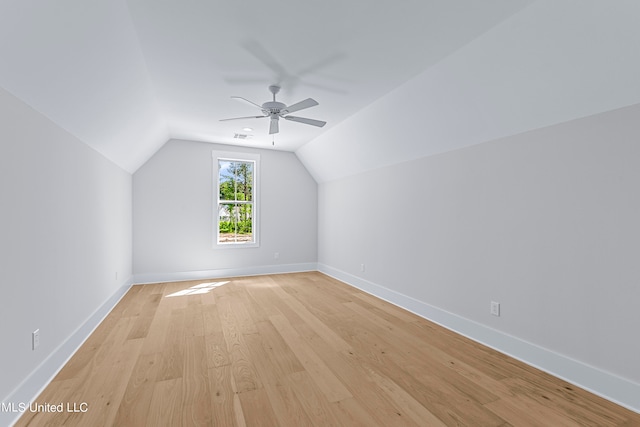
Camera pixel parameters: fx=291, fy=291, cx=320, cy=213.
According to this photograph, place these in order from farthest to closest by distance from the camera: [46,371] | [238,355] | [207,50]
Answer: [238,355] < [207,50] < [46,371]

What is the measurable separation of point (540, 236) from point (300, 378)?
2.21 m

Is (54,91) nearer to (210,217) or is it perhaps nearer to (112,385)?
(112,385)

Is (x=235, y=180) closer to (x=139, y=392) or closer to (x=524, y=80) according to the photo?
(x=139, y=392)

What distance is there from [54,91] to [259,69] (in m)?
1.53

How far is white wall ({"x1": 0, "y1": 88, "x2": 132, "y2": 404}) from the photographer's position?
169cm

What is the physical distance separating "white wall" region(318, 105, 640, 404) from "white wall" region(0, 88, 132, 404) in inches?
132

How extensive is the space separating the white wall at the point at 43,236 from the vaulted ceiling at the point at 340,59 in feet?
0.65

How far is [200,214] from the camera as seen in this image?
212 inches

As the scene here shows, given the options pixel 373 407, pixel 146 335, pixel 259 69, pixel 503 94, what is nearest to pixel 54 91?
pixel 259 69

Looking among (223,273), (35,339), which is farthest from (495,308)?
(223,273)

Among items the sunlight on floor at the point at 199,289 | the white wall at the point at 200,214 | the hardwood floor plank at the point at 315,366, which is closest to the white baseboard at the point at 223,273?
the white wall at the point at 200,214

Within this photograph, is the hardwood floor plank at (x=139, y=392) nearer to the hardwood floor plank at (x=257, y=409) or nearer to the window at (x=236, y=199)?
the hardwood floor plank at (x=257, y=409)

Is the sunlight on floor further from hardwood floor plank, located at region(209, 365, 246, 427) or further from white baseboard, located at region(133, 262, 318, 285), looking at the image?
hardwood floor plank, located at region(209, 365, 246, 427)

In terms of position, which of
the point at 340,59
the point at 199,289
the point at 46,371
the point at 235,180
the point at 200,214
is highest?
the point at 340,59
